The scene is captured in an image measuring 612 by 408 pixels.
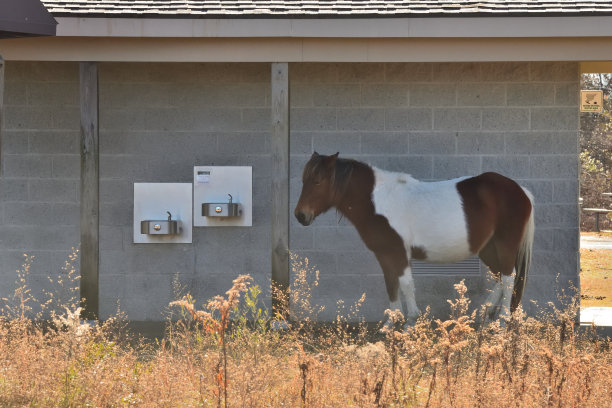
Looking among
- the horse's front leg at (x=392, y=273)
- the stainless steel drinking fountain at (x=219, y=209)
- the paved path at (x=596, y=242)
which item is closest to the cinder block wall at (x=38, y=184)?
the stainless steel drinking fountain at (x=219, y=209)

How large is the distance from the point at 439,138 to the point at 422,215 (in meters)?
1.13

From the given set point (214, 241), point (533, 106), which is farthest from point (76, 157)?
point (533, 106)

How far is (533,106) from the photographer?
9.55m

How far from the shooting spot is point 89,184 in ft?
29.6

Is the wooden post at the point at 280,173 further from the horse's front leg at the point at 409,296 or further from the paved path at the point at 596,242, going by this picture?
the paved path at the point at 596,242

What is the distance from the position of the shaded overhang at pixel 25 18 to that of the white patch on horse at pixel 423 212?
305cm

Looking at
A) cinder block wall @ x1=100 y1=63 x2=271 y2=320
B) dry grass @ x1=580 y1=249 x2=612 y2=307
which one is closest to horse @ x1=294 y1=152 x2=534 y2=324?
cinder block wall @ x1=100 y1=63 x2=271 y2=320

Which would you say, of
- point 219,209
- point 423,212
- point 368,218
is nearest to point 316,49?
point 368,218

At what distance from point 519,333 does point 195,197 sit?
483cm

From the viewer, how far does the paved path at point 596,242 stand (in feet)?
65.2

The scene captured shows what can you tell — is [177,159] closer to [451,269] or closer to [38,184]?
[38,184]

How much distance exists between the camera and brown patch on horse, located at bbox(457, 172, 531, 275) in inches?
346

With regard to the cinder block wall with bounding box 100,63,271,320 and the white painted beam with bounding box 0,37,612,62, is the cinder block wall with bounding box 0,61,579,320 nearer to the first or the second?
the cinder block wall with bounding box 100,63,271,320

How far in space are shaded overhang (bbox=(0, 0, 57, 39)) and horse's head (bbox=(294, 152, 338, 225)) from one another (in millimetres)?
2437
